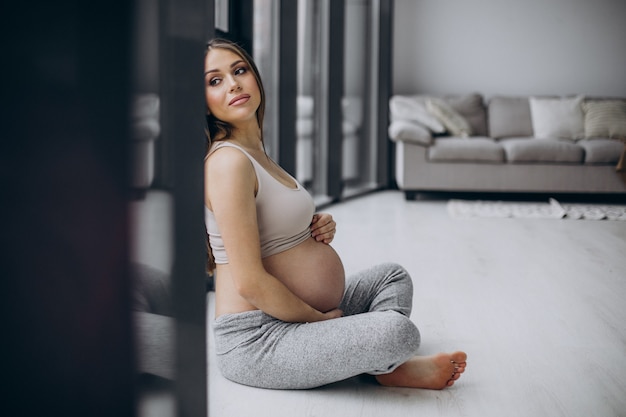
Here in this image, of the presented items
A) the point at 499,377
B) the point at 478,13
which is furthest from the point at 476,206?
the point at 499,377

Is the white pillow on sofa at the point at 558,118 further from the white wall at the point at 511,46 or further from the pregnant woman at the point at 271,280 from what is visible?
the pregnant woman at the point at 271,280

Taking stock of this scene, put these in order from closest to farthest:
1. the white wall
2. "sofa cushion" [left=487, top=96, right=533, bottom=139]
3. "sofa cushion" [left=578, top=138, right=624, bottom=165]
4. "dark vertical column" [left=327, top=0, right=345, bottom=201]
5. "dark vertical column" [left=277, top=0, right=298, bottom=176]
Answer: "dark vertical column" [left=277, top=0, right=298, bottom=176]
"dark vertical column" [left=327, top=0, right=345, bottom=201]
"sofa cushion" [left=578, top=138, right=624, bottom=165]
"sofa cushion" [left=487, top=96, right=533, bottom=139]
the white wall

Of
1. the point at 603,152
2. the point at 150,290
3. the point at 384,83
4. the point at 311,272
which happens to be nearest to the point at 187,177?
the point at 150,290

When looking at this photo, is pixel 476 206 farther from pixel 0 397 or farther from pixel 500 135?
pixel 0 397

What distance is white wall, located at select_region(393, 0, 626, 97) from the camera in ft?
22.4

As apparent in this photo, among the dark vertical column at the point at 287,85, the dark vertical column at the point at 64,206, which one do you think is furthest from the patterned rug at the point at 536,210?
the dark vertical column at the point at 64,206

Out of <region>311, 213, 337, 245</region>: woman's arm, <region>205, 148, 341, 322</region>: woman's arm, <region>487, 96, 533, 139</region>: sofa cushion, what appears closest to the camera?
<region>205, 148, 341, 322</region>: woman's arm

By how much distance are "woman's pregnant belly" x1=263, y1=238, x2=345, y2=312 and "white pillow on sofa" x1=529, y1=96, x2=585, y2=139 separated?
4914 millimetres

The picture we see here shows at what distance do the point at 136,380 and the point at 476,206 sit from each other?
491 cm

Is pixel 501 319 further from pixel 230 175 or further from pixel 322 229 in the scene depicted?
pixel 230 175

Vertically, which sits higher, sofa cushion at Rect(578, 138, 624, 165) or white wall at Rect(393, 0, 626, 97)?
white wall at Rect(393, 0, 626, 97)

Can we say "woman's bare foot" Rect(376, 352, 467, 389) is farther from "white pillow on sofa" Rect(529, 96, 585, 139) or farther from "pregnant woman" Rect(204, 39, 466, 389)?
"white pillow on sofa" Rect(529, 96, 585, 139)

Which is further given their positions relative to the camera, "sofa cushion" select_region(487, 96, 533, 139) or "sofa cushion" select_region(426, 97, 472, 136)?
"sofa cushion" select_region(487, 96, 533, 139)

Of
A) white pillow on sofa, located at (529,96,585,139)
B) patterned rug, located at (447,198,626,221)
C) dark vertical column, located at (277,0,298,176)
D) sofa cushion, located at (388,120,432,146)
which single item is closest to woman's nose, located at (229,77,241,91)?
dark vertical column, located at (277,0,298,176)
